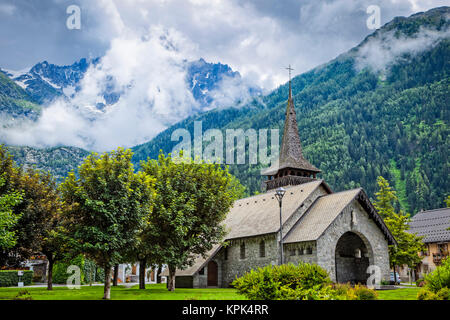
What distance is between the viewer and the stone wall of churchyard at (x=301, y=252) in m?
37.6

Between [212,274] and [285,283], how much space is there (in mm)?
27557

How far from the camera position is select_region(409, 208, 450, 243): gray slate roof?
69.2 metres

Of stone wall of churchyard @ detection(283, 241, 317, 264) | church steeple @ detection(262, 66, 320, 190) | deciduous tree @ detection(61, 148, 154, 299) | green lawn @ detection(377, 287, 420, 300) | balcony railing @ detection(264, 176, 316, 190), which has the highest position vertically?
church steeple @ detection(262, 66, 320, 190)

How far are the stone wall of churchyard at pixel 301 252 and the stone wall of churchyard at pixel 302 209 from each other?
171 cm

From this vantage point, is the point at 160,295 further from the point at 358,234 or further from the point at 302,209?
the point at 358,234

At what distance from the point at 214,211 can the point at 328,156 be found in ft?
529

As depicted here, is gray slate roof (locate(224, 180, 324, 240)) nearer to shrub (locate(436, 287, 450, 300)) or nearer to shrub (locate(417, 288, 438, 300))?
shrub (locate(417, 288, 438, 300))

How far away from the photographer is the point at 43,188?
113 ft

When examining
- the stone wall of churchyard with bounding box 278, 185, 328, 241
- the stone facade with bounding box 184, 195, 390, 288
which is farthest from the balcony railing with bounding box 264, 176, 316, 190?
the stone facade with bounding box 184, 195, 390, 288

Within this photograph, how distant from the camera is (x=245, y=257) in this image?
45.3m

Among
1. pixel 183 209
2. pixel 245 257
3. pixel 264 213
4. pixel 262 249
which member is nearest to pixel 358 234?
pixel 262 249

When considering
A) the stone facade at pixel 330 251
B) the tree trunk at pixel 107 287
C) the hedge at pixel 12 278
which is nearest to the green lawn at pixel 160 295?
the tree trunk at pixel 107 287

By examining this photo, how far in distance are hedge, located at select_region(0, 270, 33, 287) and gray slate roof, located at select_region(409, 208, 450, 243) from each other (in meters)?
58.9

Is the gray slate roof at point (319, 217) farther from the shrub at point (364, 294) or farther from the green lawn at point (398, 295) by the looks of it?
the shrub at point (364, 294)
